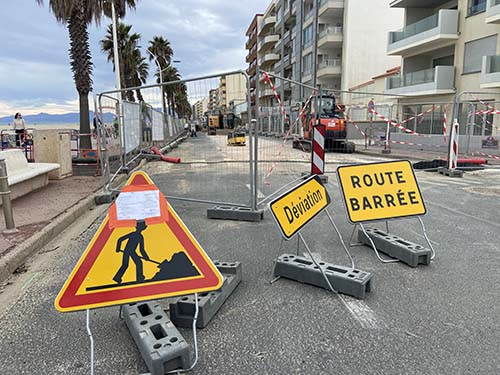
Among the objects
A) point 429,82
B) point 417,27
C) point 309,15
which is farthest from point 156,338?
point 309,15

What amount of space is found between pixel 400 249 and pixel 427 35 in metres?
23.6

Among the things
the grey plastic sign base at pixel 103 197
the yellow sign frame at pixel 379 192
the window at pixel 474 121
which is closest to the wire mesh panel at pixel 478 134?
the window at pixel 474 121

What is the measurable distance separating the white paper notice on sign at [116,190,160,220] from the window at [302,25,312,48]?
45.0 m

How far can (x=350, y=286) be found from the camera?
3523 mm

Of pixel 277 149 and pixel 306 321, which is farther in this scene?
pixel 277 149

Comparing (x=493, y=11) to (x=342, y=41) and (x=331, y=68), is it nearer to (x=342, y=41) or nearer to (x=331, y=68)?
(x=342, y=41)

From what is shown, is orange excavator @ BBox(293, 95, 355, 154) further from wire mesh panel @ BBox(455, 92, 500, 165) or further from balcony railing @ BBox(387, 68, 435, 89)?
balcony railing @ BBox(387, 68, 435, 89)

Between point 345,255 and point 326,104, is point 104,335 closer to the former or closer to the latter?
point 345,255

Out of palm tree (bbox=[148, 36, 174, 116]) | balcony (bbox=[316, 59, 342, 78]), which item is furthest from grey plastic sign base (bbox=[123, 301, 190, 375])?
palm tree (bbox=[148, 36, 174, 116])

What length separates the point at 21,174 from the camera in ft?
25.0

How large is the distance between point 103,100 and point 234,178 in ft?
14.1

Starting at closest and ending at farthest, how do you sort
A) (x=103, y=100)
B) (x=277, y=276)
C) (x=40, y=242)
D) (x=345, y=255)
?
(x=277, y=276) < (x=345, y=255) < (x=40, y=242) < (x=103, y=100)

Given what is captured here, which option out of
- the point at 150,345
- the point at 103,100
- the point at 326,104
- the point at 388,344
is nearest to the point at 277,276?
the point at 388,344

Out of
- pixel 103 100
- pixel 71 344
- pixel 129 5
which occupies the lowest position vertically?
pixel 71 344
